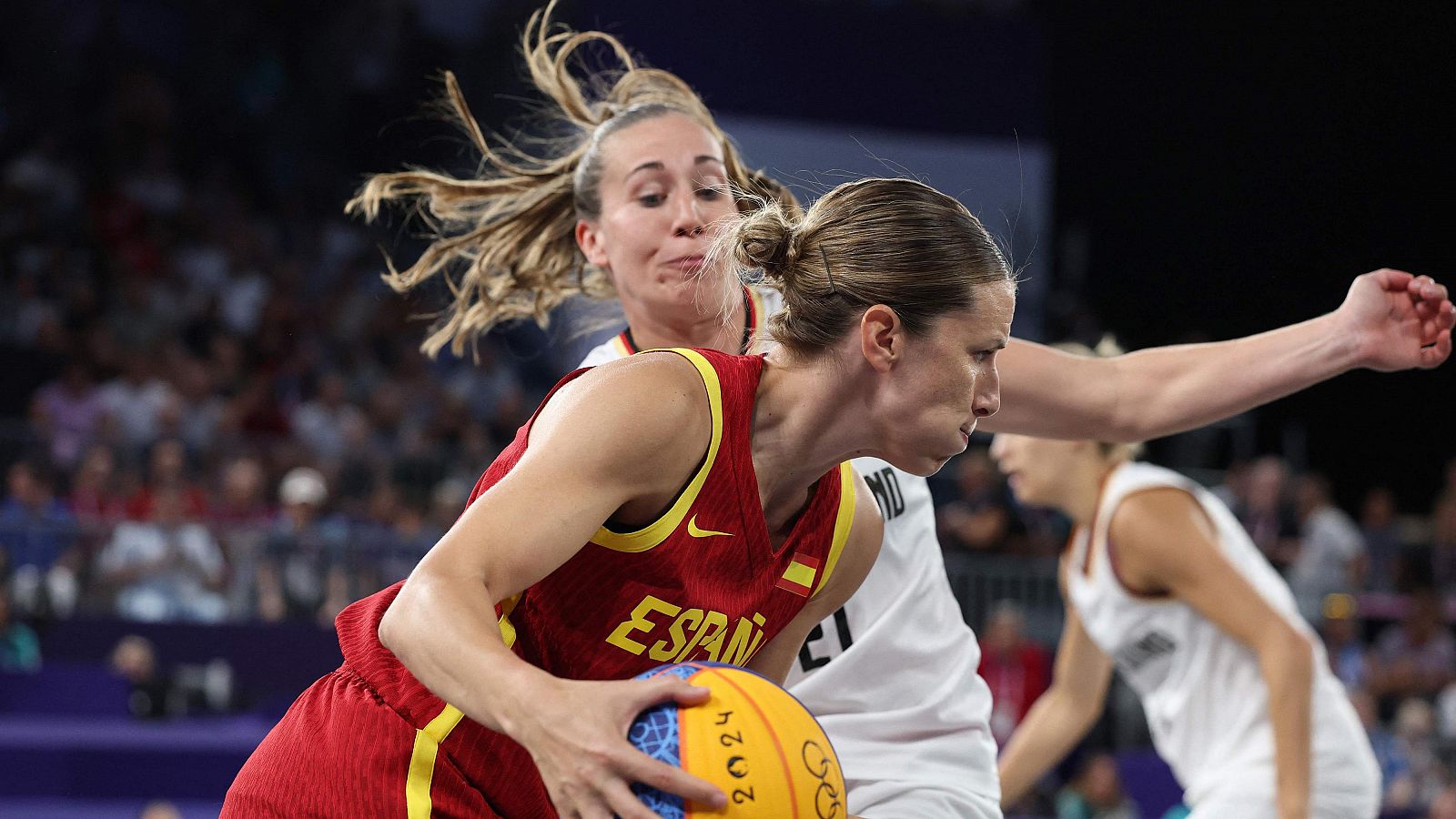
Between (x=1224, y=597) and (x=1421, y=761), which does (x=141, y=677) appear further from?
(x=1421, y=761)

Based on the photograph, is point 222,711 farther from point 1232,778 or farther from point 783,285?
point 783,285

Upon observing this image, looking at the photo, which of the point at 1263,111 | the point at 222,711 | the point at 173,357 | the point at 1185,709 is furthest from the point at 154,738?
the point at 1263,111

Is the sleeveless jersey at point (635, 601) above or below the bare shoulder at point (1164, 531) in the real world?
above

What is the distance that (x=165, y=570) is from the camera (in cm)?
858

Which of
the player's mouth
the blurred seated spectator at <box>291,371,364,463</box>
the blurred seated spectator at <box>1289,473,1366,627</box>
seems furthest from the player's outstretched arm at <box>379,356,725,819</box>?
the blurred seated spectator at <box>1289,473,1366,627</box>

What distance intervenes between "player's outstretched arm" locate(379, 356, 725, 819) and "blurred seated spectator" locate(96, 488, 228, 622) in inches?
275

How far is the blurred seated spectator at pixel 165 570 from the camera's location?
8.48 m

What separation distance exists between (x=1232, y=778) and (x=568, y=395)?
2.85m

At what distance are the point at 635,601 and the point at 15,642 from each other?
6.93m

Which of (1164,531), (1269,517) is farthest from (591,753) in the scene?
(1269,517)

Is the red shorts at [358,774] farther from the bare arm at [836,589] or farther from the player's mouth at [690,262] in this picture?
the player's mouth at [690,262]

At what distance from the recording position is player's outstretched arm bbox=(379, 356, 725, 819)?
1.71 m

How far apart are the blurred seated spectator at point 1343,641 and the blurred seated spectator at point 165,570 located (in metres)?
6.67

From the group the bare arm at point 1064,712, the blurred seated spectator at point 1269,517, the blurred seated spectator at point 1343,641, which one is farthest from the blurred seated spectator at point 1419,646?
the bare arm at point 1064,712
